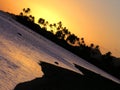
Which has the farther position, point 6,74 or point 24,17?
point 24,17

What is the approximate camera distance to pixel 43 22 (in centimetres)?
14850

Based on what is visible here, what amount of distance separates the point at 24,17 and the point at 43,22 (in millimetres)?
11767

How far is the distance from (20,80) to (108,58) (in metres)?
104

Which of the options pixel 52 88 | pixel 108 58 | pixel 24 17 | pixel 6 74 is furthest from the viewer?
pixel 24 17

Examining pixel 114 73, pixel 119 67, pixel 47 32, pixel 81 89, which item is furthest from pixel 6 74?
pixel 47 32

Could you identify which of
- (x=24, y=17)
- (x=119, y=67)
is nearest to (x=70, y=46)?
(x=119, y=67)

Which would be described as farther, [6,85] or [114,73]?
[114,73]

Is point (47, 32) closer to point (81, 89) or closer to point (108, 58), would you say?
point (108, 58)

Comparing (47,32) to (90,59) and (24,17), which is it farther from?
(90,59)

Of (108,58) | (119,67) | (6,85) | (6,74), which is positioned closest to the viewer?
(6,85)

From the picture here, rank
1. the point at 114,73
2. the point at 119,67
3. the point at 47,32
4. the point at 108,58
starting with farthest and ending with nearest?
the point at 47,32 → the point at 108,58 → the point at 119,67 → the point at 114,73

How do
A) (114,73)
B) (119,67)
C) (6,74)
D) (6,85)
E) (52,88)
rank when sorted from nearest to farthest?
(6,85) → (6,74) → (52,88) → (114,73) → (119,67)

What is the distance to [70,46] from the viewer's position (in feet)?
417

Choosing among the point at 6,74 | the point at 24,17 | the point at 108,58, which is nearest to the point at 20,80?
the point at 6,74
